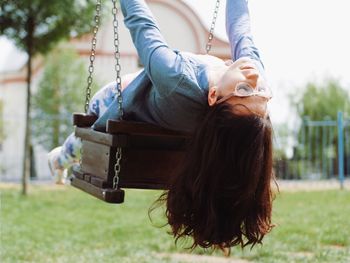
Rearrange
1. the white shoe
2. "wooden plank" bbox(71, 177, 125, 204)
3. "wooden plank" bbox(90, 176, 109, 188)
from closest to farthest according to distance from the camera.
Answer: "wooden plank" bbox(71, 177, 125, 204) → "wooden plank" bbox(90, 176, 109, 188) → the white shoe

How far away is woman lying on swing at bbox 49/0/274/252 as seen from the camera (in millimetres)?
2588

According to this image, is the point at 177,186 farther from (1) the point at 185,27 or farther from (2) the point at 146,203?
(1) the point at 185,27

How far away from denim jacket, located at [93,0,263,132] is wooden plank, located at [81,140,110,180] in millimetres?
163

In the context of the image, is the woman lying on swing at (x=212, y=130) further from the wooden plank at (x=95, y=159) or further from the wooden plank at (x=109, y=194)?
the wooden plank at (x=95, y=159)

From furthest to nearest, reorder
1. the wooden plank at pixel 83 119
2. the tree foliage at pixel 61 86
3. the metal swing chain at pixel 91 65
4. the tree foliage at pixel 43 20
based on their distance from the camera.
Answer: the tree foliage at pixel 61 86
the tree foliage at pixel 43 20
the wooden plank at pixel 83 119
the metal swing chain at pixel 91 65

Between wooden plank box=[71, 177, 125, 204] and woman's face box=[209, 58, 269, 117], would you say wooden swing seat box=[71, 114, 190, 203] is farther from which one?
woman's face box=[209, 58, 269, 117]

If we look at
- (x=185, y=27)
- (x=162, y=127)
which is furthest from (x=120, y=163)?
(x=185, y=27)

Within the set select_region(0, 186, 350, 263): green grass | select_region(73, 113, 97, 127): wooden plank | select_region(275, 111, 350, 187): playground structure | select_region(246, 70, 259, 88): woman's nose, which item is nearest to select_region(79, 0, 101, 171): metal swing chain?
select_region(73, 113, 97, 127): wooden plank

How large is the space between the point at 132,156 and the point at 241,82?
73 cm

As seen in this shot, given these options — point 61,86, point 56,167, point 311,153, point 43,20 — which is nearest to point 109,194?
point 56,167

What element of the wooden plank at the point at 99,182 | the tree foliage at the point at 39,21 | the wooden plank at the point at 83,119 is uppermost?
the tree foliage at the point at 39,21

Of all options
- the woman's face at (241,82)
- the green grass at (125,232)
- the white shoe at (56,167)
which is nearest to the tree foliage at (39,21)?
the green grass at (125,232)

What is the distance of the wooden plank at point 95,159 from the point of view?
3059 millimetres

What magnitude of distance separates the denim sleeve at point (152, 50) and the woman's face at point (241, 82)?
0.58ft
